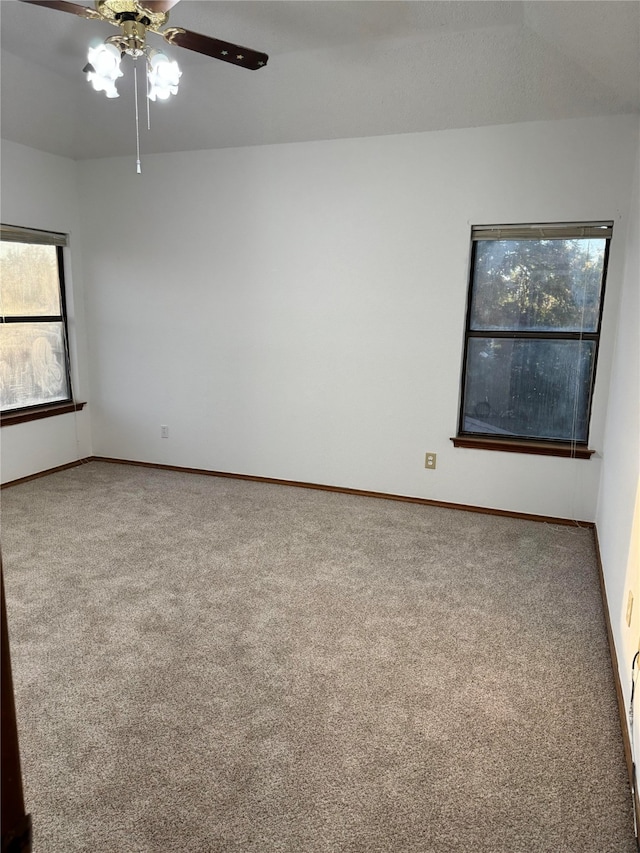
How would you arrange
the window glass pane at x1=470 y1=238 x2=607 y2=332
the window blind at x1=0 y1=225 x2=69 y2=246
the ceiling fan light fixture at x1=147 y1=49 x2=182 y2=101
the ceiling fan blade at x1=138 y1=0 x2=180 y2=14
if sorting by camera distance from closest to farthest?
1. the ceiling fan blade at x1=138 y1=0 x2=180 y2=14
2. the ceiling fan light fixture at x1=147 y1=49 x2=182 y2=101
3. the window glass pane at x1=470 y1=238 x2=607 y2=332
4. the window blind at x1=0 y1=225 x2=69 y2=246

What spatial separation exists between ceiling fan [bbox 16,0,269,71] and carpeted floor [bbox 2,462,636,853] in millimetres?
2364

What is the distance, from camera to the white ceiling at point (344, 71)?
2.80 metres

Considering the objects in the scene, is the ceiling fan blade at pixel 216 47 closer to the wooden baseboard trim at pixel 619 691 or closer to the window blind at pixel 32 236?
the window blind at pixel 32 236

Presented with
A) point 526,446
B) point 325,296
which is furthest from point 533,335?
point 325,296

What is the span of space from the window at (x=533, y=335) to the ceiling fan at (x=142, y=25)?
2038mm

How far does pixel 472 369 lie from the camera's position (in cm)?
407

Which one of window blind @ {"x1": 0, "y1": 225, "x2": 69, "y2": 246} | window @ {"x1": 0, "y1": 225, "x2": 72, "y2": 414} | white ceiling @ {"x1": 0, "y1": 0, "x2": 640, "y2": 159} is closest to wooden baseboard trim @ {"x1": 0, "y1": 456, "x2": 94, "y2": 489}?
window @ {"x1": 0, "y1": 225, "x2": 72, "y2": 414}

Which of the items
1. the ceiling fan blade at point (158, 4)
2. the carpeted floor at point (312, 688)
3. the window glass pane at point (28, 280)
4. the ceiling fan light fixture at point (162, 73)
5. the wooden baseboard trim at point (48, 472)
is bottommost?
the carpeted floor at point (312, 688)

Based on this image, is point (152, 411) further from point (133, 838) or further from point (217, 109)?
point (133, 838)

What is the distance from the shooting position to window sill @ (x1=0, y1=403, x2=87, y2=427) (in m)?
4.45

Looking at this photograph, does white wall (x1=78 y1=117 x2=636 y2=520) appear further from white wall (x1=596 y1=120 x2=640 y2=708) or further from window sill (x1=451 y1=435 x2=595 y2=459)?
white wall (x1=596 y1=120 x2=640 y2=708)

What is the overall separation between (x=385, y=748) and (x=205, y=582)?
1.38 meters

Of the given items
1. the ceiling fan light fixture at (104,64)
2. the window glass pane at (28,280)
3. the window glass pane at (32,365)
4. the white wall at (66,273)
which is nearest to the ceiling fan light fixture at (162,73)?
the ceiling fan light fixture at (104,64)

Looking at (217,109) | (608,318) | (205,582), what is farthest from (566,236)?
(205,582)
